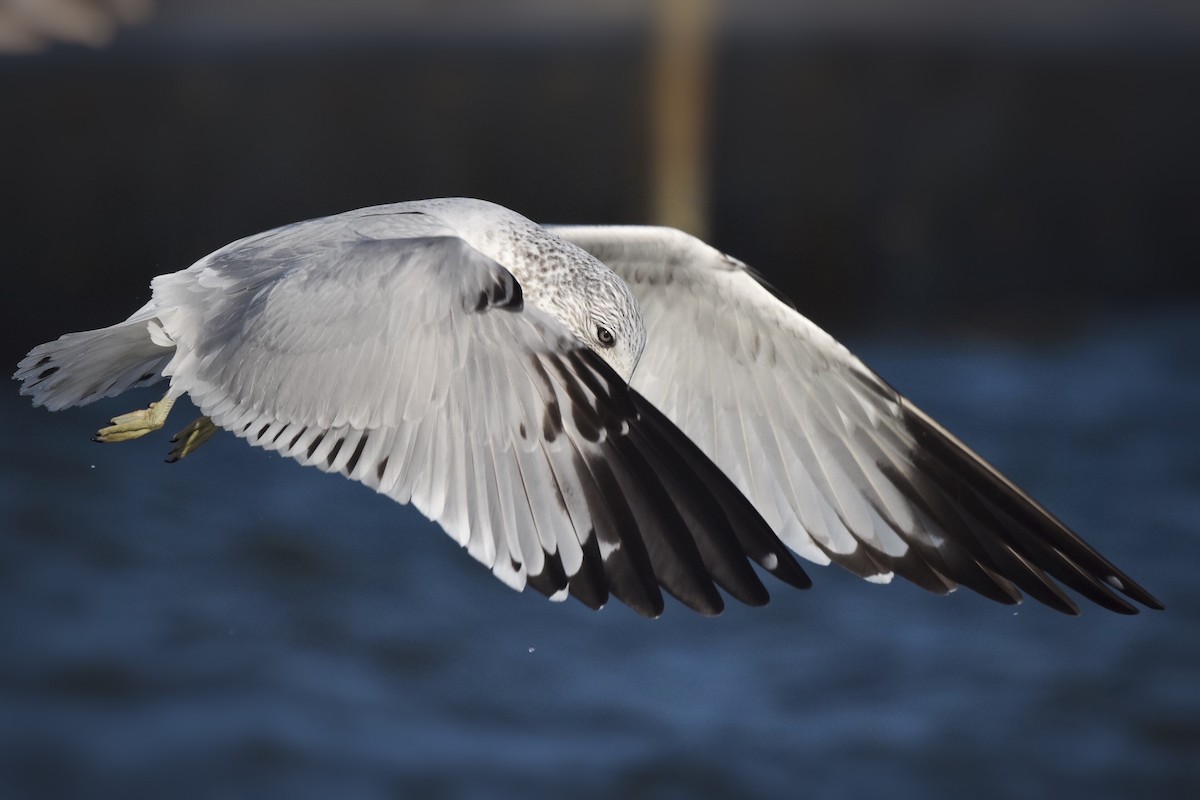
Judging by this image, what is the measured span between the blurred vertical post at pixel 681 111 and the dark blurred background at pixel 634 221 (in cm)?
2

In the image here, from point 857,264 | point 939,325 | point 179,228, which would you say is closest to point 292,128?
point 179,228

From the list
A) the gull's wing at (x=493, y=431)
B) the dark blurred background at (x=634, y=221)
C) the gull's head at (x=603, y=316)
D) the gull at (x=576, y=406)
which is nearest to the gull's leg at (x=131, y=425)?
the gull at (x=576, y=406)

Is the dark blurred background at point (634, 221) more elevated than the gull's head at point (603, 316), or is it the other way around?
the gull's head at point (603, 316)

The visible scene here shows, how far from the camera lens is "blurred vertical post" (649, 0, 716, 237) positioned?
621cm

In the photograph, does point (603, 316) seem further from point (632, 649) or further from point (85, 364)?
point (632, 649)

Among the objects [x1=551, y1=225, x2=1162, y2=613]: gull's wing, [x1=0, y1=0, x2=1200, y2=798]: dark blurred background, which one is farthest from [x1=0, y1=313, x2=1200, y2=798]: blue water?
[x1=551, y1=225, x2=1162, y2=613]: gull's wing

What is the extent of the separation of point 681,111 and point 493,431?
5336 millimetres

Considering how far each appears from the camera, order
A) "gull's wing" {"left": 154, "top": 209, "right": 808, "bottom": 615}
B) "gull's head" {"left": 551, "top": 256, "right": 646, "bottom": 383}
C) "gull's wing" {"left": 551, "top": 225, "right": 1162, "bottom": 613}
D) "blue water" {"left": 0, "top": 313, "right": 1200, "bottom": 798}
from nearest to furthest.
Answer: "gull's wing" {"left": 154, "top": 209, "right": 808, "bottom": 615}
"gull's head" {"left": 551, "top": 256, "right": 646, "bottom": 383}
"gull's wing" {"left": 551, "top": 225, "right": 1162, "bottom": 613}
"blue water" {"left": 0, "top": 313, "right": 1200, "bottom": 798}

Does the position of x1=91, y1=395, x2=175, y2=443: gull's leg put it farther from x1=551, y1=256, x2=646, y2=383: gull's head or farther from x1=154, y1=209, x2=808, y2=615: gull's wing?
x1=551, y1=256, x2=646, y2=383: gull's head

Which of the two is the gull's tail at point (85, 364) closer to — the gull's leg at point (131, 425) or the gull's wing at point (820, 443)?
the gull's leg at point (131, 425)

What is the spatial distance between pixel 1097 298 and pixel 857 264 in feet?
3.75

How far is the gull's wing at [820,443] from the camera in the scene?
2072mm

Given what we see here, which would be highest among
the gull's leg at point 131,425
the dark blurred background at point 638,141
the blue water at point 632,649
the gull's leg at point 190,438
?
the gull's leg at point 131,425

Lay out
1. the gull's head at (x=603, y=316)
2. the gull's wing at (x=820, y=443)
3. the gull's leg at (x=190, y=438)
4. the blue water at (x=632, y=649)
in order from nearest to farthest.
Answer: the gull's head at (x=603, y=316)
the gull's wing at (x=820, y=443)
the gull's leg at (x=190, y=438)
the blue water at (x=632, y=649)
